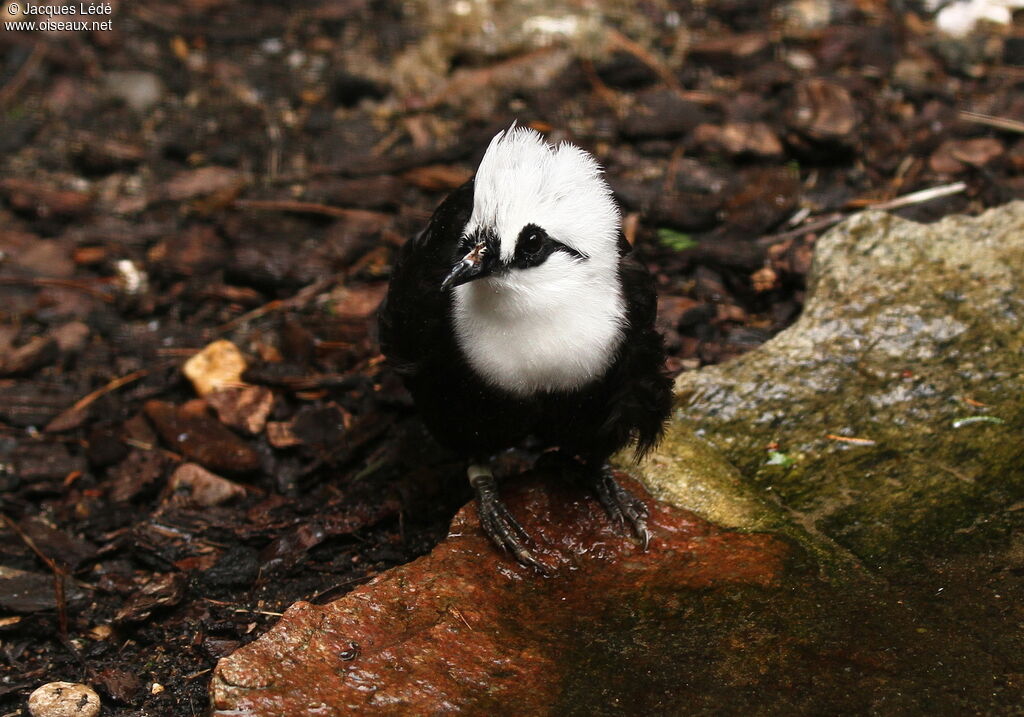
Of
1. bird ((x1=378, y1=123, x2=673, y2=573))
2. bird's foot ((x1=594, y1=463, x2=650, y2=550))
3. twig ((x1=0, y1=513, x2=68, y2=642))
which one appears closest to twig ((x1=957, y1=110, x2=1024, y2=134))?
bird ((x1=378, y1=123, x2=673, y2=573))

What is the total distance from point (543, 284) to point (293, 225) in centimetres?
276

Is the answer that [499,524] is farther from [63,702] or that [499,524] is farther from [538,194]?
[63,702]

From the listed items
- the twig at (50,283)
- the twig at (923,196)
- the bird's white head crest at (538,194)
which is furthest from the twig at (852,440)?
the twig at (50,283)

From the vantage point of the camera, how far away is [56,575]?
3775 mm

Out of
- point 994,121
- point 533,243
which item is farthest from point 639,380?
point 994,121

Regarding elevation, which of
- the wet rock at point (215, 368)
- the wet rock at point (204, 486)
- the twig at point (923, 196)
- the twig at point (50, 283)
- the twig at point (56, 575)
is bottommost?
the twig at point (56, 575)

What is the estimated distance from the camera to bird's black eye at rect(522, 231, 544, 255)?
3.33m

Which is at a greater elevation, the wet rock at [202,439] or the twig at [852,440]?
the twig at [852,440]

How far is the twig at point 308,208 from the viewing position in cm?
581

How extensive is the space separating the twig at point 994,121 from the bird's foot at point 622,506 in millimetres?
3409

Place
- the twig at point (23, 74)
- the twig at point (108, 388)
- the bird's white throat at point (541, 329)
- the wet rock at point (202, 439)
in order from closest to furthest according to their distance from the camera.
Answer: the bird's white throat at point (541, 329), the wet rock at point (202, 439), the twig at point (108, 388), the twig at point (23, 74)

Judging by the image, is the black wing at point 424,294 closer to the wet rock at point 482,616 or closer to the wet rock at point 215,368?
the wet rock at point 482,616

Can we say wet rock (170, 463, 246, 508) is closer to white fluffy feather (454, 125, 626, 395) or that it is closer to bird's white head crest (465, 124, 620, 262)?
white fluffy feather (454, 125, 626, 395)

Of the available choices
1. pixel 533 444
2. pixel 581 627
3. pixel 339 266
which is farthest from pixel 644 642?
pixel 339 266
